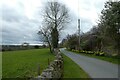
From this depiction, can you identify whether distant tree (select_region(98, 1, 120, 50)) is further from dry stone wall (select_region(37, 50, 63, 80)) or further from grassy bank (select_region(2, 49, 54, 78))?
dry stone wall (select_region(37, 50, 63, 80))

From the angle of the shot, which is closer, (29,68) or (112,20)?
Result: (29,68)

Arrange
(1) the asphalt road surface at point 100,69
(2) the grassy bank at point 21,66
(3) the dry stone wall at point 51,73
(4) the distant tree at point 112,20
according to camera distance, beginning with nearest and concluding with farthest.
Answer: (3) the dry stone wall at point 51,73
(1) the asphalt road surface at point 100,69
(2) the grassy bank at point 21,66
(4) the distant tree at point 112,20

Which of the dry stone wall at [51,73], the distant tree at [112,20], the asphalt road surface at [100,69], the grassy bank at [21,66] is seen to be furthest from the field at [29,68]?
the distant tree at [112,20]

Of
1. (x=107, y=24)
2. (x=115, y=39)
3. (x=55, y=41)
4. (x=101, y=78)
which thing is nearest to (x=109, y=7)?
(x=107, y=24)

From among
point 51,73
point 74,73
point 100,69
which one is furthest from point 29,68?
point 51,73

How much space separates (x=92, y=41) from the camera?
167ft

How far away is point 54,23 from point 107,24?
30727mm

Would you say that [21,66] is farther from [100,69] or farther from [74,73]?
[100,69]

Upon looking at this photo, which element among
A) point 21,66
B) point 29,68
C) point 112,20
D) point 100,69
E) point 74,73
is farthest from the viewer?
point 112,20

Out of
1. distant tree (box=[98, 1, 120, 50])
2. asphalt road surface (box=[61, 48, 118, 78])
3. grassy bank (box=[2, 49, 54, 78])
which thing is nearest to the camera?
asphalt road surface (box=[61, 48, 118, 78])

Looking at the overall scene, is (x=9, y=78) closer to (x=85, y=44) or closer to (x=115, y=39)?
(x=115, y=39)

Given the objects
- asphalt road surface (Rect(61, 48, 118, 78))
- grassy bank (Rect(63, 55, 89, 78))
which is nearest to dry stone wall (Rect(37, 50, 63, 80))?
grassy bank (Rect(63, 55, 89, 78))

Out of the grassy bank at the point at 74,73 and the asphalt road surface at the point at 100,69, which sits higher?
the asphalt road surface at the point at 100,69

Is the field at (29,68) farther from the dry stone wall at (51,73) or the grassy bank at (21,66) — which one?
the dry stone wall at (51,73)
